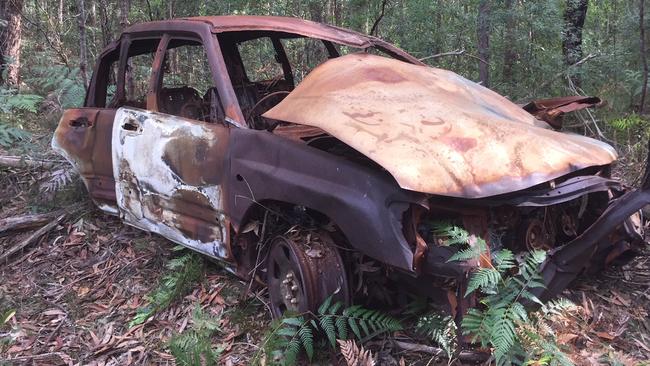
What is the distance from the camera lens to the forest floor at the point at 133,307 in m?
2.79

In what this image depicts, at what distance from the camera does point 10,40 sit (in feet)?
29.3

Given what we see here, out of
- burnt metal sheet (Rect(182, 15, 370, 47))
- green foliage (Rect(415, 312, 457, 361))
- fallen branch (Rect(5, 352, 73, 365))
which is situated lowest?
fallen branch (Rect(5, 352, 73, 365))

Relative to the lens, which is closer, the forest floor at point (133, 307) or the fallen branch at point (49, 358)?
the forest floor at point (133, 307)

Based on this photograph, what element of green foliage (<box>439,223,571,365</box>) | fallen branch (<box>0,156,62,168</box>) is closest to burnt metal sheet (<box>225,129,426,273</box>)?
green foliage (<box>439,223,571,365</box>)

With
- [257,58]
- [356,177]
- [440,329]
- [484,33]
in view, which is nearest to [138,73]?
[257,58]

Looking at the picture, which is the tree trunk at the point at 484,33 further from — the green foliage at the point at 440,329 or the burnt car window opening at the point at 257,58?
the green foliage at the point at 440,329

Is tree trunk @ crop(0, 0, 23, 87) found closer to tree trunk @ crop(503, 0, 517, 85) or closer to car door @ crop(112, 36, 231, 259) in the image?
car door @ crop(112, 36, 231, 259)

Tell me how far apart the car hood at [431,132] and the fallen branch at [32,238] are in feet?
8.87

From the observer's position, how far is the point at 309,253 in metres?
2.78

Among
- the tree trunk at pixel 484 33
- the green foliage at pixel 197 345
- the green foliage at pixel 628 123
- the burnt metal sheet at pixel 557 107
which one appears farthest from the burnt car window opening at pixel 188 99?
the tree trunk at pixel 484 33

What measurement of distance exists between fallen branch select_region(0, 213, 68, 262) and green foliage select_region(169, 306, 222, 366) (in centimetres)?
211

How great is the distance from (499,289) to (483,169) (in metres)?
0.54

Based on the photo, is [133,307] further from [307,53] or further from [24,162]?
[307,53]

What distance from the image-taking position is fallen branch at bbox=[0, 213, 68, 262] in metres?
4.32
